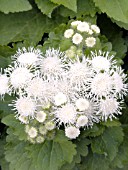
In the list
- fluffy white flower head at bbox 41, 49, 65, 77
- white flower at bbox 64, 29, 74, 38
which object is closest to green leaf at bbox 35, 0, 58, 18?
white flower at bbox 64, 29, 74, 38

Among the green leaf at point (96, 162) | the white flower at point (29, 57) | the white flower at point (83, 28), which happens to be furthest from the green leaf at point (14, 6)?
the green leaf at point (96, 162)

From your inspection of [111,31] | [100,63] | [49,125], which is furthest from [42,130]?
[111,31]

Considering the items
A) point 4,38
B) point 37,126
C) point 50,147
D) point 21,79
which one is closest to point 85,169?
point 50,147

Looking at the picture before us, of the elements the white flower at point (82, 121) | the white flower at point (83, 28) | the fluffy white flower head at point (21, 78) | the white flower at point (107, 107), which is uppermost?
the white flower at point (83, 28)

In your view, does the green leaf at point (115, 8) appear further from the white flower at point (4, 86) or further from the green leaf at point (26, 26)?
the white flower at point (4, 86)

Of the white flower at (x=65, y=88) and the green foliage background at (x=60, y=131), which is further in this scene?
the green foliage background at (x=60, y=131)

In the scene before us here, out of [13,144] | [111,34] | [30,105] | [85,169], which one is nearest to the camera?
[30,105]

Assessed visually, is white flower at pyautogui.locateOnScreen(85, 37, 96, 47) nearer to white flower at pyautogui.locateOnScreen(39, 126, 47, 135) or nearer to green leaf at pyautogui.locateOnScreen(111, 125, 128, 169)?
white flower at pyautogui.locateOnScreen(39, 126, 47, 135)

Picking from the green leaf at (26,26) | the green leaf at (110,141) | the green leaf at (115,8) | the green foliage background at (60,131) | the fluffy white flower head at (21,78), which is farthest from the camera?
the green leaf at (26,26)

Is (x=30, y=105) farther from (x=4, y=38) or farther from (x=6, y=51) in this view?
(x=4, y=38)
